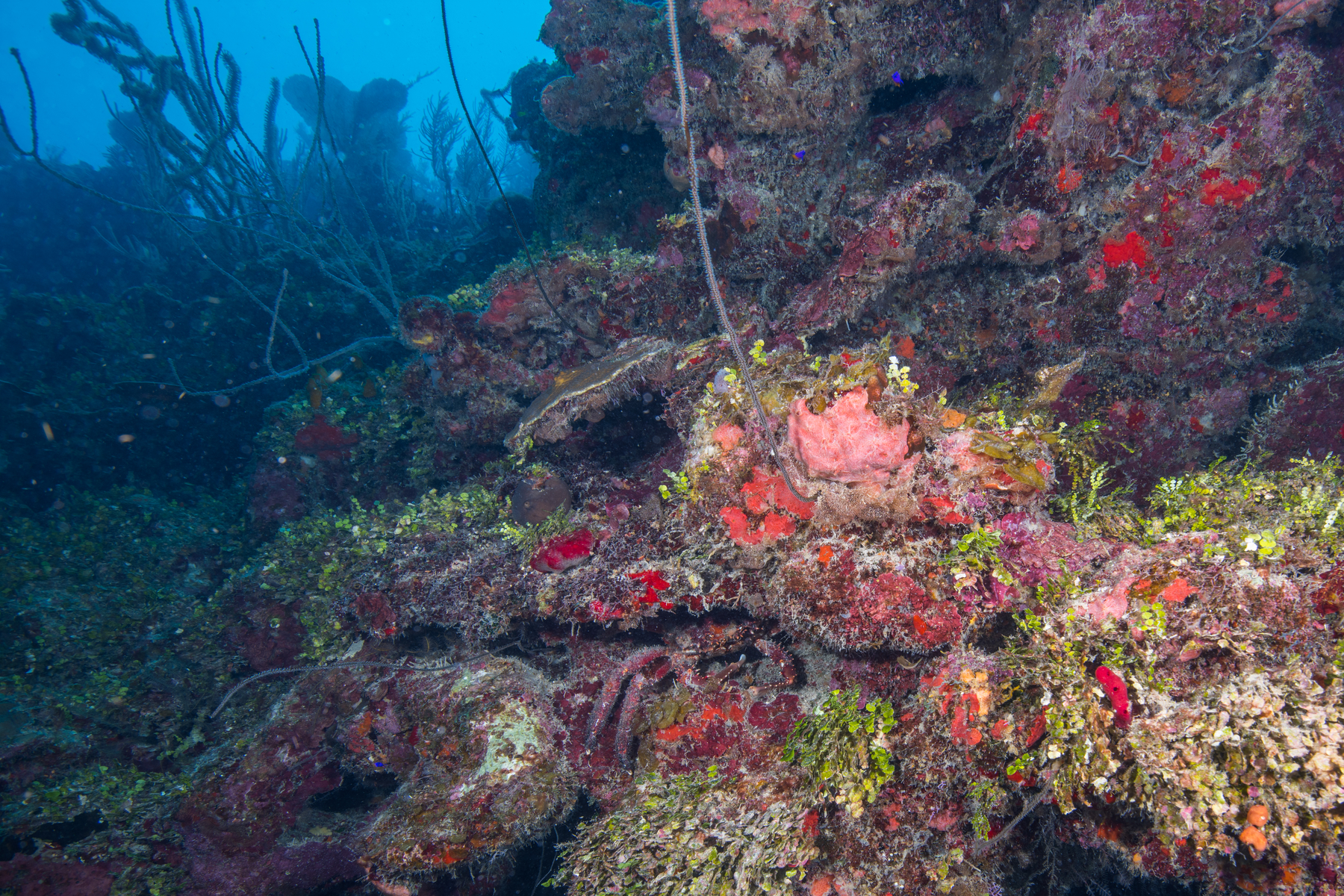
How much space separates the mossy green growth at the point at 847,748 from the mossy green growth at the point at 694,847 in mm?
248

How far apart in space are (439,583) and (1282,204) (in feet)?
23.9

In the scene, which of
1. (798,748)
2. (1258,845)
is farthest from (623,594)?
(1258,845)

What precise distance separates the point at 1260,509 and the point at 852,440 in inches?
78.0

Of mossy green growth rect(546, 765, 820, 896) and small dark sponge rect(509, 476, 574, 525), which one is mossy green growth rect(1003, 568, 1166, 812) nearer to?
mossy green growth rect(546, 765, 820, 896)

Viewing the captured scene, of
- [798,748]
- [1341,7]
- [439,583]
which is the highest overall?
[1341,7]

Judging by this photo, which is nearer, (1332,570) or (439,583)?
(1332,570)

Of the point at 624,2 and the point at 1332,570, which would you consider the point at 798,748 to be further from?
the point at 624,2

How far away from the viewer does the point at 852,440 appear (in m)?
2.68

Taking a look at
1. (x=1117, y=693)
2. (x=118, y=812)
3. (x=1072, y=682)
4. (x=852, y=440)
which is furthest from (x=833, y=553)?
(x=118, y=812)

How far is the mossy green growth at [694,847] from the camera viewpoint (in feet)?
8.25

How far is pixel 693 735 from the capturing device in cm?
324

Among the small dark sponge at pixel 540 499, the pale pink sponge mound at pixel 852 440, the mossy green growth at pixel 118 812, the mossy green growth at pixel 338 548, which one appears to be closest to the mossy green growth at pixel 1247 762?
the pale pink sponge mound at pixel 852 440

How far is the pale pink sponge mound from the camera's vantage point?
2.65 m

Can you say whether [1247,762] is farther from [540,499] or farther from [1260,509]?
[540,499]
